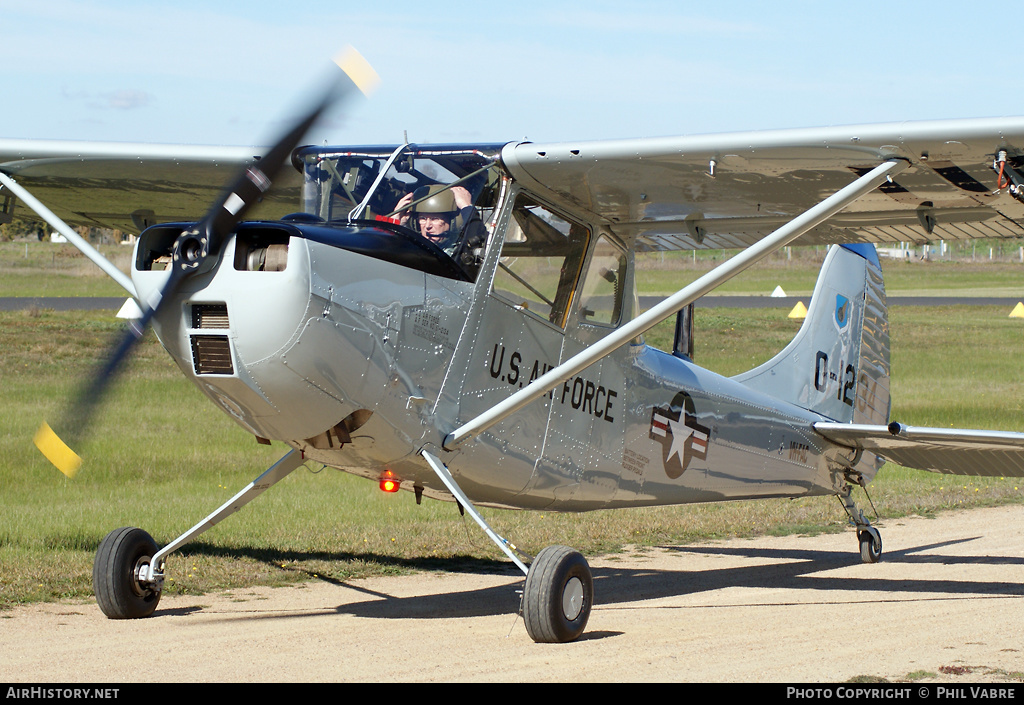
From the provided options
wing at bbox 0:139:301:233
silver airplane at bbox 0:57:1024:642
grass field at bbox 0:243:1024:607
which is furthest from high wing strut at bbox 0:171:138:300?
grass field at bbox 0:243:1024:607

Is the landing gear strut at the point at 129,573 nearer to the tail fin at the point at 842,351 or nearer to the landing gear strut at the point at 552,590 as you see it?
the landing gear strut at the point at 552,590

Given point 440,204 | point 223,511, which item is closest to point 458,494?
point 440,204

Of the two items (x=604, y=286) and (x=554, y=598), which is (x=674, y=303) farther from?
(x=554, y=598)

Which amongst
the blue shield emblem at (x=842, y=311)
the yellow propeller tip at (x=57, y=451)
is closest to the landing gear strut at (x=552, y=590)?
the yellow propeller tip at (x=57, y=451)

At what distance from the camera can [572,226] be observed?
7645 millimetres

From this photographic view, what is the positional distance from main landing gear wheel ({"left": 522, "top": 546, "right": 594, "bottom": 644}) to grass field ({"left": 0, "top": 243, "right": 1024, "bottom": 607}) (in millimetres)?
2112

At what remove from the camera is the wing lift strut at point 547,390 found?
649 centimetres

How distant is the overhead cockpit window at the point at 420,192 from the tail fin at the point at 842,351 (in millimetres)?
4192

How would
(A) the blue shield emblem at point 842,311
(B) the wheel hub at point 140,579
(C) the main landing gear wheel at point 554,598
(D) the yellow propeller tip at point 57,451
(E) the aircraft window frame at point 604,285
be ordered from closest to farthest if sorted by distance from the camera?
(D) the yellow propeller tip at point 57,451, (C) the main landing gear wheel at point 554,598, (B) the wheel hub at point 140,579, (E) the aircraft window frame at point 604,285, (A) the blue shield emblem at point 842,311

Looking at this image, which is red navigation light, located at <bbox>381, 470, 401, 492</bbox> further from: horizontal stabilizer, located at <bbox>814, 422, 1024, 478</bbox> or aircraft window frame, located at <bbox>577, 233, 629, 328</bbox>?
horizontal stabilizer, located at <bbox>814, 422, 1024, 478</bbox>

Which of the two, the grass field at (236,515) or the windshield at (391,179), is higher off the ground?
the windshield at (391,179)

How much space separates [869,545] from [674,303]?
4.57 m

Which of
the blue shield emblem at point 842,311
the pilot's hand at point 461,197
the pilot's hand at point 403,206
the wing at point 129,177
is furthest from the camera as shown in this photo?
the blue shield emblem at point 842,311
